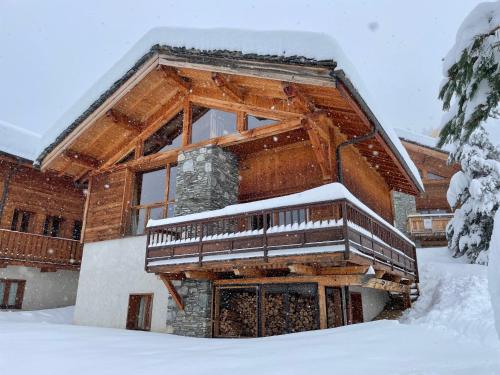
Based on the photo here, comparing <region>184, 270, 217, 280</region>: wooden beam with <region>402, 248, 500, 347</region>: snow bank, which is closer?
<region>402, 248, 500, 347</region>: snow bank

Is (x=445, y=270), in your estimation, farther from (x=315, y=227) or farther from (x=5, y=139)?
(x=5, y=139)

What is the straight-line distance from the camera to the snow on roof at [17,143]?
16.6 metres

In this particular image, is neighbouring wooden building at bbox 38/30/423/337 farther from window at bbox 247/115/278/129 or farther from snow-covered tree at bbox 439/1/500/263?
snow-covered tree at bbox 439/1/500/263

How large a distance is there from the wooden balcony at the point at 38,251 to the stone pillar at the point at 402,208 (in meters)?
15.7

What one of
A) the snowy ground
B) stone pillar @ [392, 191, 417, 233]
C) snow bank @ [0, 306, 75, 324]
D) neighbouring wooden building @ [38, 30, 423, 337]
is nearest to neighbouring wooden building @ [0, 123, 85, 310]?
snow bank @ [0, 306, 75, 324]

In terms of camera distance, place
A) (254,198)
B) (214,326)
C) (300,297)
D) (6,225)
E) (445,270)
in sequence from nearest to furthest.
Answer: (300,297), (214,326), (254,198), (445,270), (6,225)

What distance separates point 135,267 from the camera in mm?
12914

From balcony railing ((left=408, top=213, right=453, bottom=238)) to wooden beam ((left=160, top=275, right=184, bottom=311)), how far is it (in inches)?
554

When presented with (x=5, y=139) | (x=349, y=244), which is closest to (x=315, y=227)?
(x=349, y=244)

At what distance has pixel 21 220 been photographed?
56.5 ft

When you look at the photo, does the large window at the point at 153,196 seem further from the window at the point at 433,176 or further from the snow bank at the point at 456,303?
the window at the point at 433,176

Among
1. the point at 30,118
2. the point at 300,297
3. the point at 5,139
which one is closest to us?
the point at 300,297

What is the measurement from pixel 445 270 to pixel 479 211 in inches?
135

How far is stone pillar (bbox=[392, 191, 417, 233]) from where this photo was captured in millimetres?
21422
